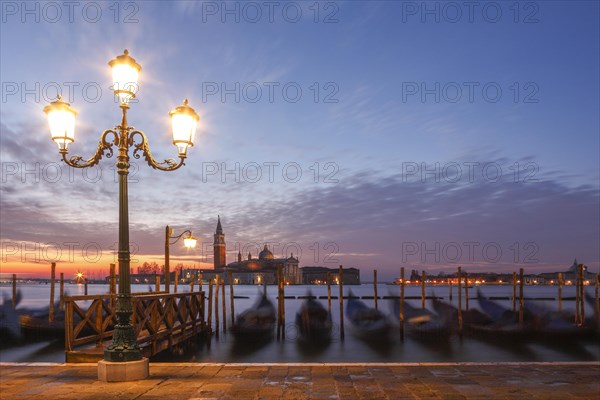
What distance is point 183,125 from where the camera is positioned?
295 inches

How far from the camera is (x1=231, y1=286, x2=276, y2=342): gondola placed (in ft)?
71.7

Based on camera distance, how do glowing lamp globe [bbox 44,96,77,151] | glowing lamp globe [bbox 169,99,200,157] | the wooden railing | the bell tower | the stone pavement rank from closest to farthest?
the stone pavement → glowing lamp globe [bbox 44,96,77,151] → glowing lamp globe [bbox 169,99,200,157] → the wooden railing → the bell tower

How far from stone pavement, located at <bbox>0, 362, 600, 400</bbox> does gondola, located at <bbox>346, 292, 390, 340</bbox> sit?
14.3 metres

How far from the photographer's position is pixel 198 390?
646 centimetres

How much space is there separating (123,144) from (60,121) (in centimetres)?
92

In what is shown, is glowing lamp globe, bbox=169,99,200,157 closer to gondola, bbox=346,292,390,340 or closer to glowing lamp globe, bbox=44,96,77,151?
glowing lamp globe, bbox=44,96,77,151

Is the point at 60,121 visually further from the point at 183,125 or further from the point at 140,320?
the point at 140,320

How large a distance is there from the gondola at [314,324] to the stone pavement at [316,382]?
14.2 metres

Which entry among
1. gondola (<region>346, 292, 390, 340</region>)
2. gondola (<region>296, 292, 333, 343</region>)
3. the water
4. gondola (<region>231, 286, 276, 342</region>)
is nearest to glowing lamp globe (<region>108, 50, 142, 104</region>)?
the water

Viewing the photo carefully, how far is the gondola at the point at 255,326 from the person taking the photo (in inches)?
861

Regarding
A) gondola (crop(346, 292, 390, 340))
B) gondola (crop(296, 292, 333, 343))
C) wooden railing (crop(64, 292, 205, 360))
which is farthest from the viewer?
gondola (crop(296, 292, 333, 343))

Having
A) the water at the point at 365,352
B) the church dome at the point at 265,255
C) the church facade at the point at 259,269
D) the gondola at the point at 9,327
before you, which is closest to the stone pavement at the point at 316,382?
the water at the point at 365,352

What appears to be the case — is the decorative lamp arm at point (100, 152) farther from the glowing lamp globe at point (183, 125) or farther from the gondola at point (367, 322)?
the gondola at point (367, 322)

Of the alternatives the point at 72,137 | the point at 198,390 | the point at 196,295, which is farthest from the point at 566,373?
the point at 196,295
